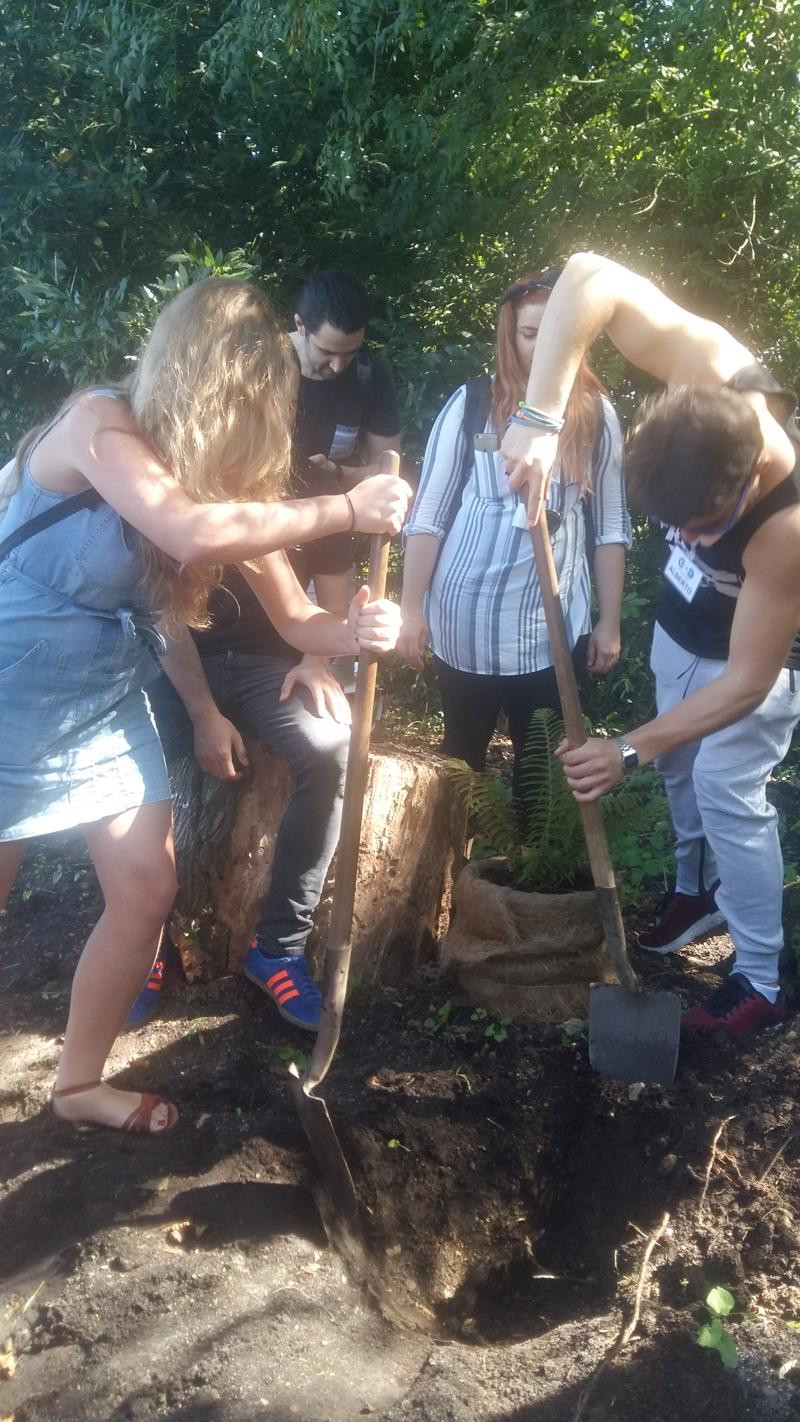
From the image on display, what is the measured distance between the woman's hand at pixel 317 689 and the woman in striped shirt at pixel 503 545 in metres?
0.38

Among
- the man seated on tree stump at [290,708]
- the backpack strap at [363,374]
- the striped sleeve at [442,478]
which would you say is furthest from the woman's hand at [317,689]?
the backpack strap at [363,374]

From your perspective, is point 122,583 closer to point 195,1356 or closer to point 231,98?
point 195,1356

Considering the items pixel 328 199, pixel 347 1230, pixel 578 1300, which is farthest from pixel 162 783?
pixel 328 199

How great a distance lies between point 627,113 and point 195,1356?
17.7 ft

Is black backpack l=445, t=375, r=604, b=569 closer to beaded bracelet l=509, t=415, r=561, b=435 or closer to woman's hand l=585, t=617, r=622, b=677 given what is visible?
woman's hand l=585, t=617, r=622, b=677

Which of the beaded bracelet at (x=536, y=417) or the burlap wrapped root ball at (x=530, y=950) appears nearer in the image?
the beaded bracelet at (x=536, y=417)

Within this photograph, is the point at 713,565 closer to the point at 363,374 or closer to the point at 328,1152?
the point at 363,374

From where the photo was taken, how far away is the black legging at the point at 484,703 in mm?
3336

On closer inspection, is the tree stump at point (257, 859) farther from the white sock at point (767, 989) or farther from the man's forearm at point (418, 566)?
the white sock at point (767, 989)

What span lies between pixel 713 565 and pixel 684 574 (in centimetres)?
37

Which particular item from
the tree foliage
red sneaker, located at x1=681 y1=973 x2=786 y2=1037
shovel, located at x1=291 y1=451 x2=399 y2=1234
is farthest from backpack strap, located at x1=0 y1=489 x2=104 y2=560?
the tree foliage

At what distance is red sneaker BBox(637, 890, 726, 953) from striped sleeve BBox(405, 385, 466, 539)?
149 cm

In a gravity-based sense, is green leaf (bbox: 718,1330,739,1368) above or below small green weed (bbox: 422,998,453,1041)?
above

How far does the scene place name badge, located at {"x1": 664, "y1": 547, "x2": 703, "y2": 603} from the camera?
298 centimetres
